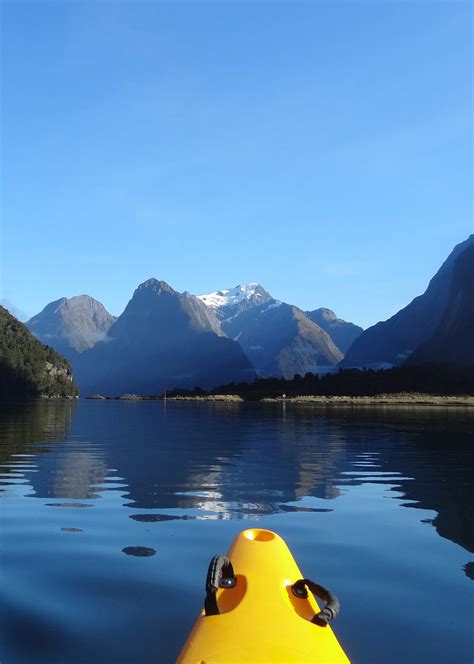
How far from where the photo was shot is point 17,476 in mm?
20891

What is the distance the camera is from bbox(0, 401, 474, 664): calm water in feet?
25.2

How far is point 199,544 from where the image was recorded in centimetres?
1202

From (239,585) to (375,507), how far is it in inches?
409

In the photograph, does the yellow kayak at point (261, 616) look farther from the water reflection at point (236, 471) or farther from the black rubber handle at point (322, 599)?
the water reflection at point (236, 471)

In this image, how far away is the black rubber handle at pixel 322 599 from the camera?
20.3ft

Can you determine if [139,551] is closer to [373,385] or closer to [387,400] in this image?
[387,400]

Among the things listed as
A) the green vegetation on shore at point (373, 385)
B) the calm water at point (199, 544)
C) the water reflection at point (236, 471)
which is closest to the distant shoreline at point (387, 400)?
the green vegetation on shore at point (373, 385)

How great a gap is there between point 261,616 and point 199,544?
19.9 ft

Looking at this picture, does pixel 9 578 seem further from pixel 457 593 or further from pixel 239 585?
pixel 457 593

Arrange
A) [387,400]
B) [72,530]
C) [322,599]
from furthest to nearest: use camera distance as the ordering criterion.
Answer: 1. [387,400]
2. [72,530]
3. [322,599]

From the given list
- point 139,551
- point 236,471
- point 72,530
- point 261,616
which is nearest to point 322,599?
point 261,616

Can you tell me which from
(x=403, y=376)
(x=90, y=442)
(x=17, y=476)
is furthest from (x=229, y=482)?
(x=403, y=376)

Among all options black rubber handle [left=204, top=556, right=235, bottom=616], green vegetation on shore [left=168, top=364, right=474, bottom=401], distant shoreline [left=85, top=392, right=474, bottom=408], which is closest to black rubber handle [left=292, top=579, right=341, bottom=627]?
black rubber handle [left=204, top=556, right=235, bottom=616]

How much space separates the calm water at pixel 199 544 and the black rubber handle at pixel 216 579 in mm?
1085
